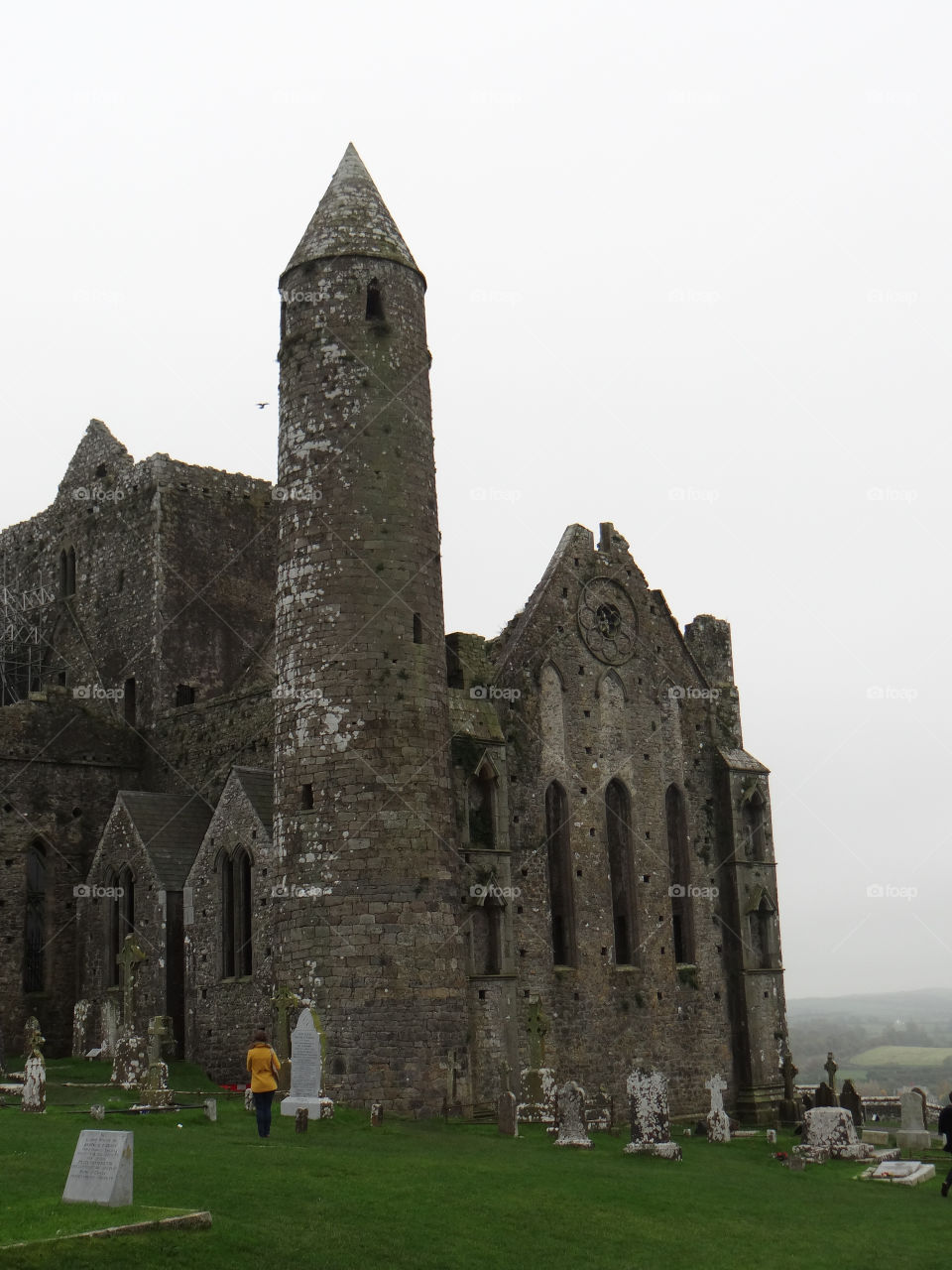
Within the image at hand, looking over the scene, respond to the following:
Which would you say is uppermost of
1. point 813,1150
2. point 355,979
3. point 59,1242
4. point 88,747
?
point 88,747

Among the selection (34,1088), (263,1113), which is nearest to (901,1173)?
(263,1113)

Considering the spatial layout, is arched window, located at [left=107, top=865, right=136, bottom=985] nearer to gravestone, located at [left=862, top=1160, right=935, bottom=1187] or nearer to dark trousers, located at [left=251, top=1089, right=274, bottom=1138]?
dark trousers, located at [left=251, top=1089, right=274, bottom=1138]

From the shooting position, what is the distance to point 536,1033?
91.9 feet

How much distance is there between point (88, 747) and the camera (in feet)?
111

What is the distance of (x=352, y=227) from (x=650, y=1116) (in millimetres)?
17082

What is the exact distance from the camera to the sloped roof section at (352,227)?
27.1m

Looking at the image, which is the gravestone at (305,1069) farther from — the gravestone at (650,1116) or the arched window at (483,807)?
the arched window at (483,807)

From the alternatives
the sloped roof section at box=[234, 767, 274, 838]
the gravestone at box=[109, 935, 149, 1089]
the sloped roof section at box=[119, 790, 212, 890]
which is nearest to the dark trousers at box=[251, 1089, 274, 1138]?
the gravestone at box=[109, 935, 149, 1089]

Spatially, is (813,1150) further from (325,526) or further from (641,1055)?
(325,526)

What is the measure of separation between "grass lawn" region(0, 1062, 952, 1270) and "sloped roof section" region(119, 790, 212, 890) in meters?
7.52

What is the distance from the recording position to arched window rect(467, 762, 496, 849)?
92.2 feet

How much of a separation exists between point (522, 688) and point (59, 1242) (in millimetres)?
20031

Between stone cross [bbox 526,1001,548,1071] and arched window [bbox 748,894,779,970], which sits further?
arched window [bbox 748,894,779,970]

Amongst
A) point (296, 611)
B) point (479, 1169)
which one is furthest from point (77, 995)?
point (479, 1169)
